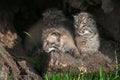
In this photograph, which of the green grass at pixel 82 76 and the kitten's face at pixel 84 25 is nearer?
the green grass at pixel 82 76

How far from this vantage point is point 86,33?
661 centimetres

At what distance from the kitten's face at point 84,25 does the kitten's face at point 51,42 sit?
0.33 metres

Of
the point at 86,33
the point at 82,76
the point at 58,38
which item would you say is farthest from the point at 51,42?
the point at 82,76

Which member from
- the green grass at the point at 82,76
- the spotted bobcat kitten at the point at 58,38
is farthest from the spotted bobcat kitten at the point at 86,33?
the green grass at the point at 82,76

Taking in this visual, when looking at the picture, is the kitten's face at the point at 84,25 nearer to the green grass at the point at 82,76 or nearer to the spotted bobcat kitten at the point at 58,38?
the spotted bobcat kitten at the point at 58,38

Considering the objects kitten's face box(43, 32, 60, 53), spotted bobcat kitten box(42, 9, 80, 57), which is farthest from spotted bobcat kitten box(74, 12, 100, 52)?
kitten's face box(43, 32, 60, 53)

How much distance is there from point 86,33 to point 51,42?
1.81ft

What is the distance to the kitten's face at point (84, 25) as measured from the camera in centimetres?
656

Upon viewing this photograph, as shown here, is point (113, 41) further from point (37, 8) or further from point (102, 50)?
point (37, 8)

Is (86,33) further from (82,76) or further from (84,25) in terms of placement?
(82,76)

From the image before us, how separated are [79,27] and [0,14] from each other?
1.89m

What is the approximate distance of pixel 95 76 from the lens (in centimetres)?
590

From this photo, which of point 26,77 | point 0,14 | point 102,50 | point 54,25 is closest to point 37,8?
point 0,14

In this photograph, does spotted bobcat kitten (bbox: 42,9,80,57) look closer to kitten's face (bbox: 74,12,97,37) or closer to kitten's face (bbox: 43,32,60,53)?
kitten's face (bbox: 43,32,60,53)
